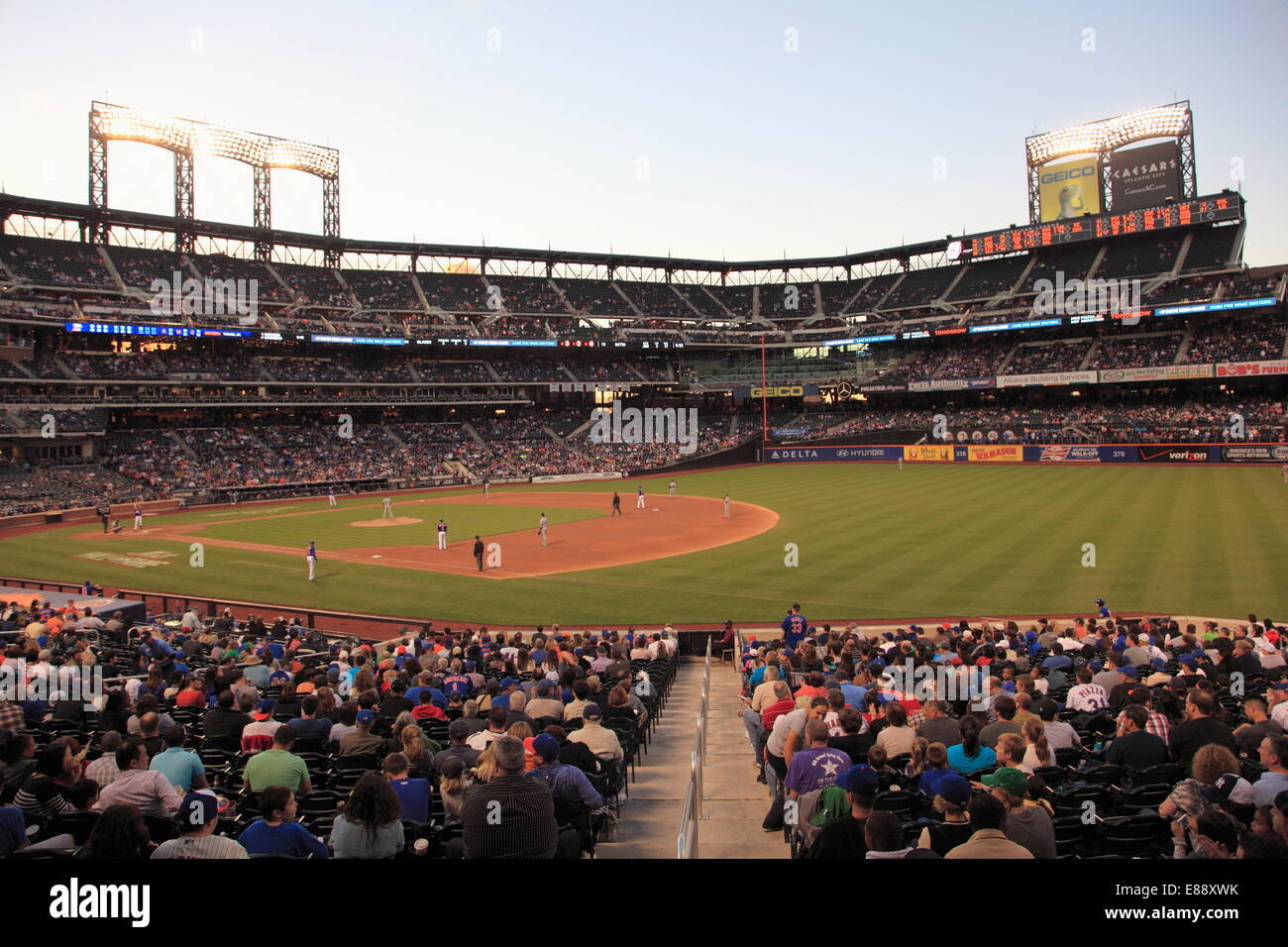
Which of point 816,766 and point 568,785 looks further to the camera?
point 568,785

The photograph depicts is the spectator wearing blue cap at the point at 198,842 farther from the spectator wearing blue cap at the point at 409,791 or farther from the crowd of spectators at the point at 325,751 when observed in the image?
the spectator wearing blue cap at the point at 409,791

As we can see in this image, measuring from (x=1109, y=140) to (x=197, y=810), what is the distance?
301 feet

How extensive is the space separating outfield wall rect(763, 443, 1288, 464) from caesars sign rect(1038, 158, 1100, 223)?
31377 millimetres

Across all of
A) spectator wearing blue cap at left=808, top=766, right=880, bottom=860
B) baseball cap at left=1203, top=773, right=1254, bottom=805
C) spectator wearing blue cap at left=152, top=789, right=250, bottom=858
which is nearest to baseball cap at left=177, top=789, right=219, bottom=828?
spectator wearing blue cap at left=152, top=789, right=250, bottom=858

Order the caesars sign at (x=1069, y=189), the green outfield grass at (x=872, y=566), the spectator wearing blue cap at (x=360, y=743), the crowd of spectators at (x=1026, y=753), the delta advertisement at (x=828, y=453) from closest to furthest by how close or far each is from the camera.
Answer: the crowd of spectators at (x=1026, y=753) < the spectator wearing blue cap at (x=360, y=743) < the green outfield grass at (x=872, y=566) < the delta advertisement at (x=828, y=453) < the caesars sign at (x=1069, y=189)

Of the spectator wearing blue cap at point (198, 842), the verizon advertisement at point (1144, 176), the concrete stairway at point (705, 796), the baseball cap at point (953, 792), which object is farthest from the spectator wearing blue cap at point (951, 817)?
the verizon advertisement at point (1144, 176)

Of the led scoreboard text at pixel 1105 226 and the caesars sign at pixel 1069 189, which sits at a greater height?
the caesars sign at pixel 1069 189

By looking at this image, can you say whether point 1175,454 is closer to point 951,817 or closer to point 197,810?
point 951,817

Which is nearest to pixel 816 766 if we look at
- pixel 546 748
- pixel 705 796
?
pixel 546 748

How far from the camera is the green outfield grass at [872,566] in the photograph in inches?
854

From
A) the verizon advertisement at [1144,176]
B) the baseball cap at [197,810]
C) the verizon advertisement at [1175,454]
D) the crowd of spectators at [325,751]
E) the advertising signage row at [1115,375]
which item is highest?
the verizon advertisement at [1144,176]

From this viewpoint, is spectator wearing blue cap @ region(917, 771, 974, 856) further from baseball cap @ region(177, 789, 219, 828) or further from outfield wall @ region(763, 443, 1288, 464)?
outfield wall @ region(763, 443, 1288, 464)

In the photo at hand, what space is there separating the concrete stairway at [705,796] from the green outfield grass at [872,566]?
8.49 metres

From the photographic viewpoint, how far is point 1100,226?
75.8 meters
